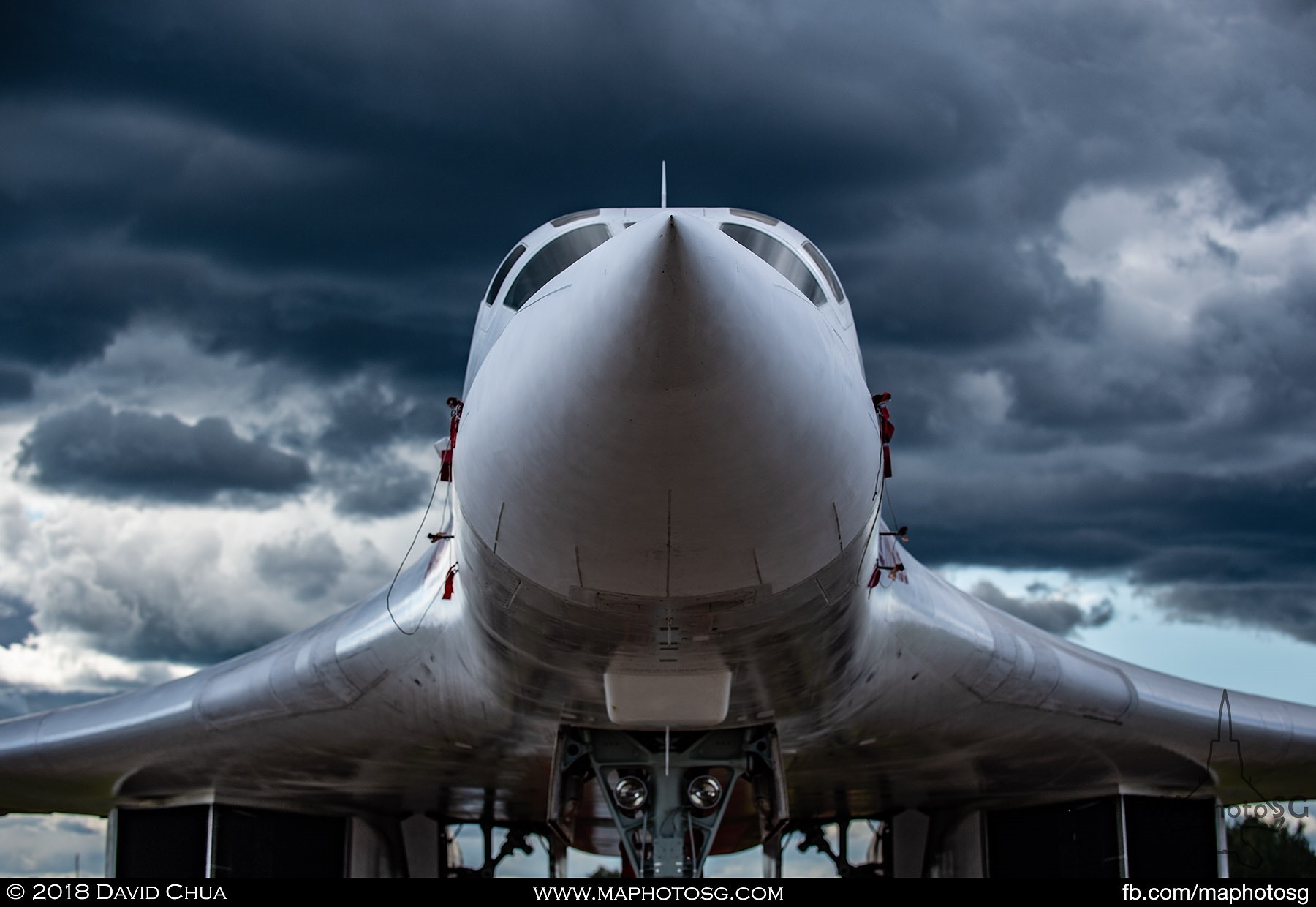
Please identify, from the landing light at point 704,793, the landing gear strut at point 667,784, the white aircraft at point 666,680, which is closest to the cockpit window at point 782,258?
the white aircraft at point 666,680

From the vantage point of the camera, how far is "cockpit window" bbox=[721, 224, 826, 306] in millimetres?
5582

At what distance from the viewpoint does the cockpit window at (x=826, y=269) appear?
586 centimetres

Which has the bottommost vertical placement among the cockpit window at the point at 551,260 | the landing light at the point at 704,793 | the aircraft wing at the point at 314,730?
the landing light at the point at 704,793

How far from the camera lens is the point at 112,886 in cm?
560

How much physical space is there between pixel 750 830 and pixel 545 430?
8.35 m

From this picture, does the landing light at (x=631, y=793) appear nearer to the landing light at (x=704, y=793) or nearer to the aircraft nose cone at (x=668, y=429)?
the landing light at (x=704, y=793)

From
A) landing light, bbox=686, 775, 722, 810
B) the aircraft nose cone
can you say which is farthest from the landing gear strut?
the aircraft nose cone

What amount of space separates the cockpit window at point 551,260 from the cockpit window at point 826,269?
37.7 inches

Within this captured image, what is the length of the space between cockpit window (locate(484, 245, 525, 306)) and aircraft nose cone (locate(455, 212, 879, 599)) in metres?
1.48

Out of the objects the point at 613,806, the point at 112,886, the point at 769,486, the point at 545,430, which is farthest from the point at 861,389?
the point at 112,886

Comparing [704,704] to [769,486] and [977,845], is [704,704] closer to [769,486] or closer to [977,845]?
[769,486]

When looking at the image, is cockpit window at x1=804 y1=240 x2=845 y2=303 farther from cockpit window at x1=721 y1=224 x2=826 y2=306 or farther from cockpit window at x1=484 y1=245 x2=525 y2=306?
cockpit window at x1=484 y1=245 x2=525 y2=306

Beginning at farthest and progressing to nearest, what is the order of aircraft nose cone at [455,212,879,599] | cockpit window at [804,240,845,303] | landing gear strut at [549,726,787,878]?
cockpit window at [804,240,845,303] → landing gear strut at [549,726,787,878] → aircraft nose cone at [455,212,879,599]

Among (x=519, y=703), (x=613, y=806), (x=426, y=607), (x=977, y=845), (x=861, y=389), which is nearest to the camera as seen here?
(x=861, y=389)
